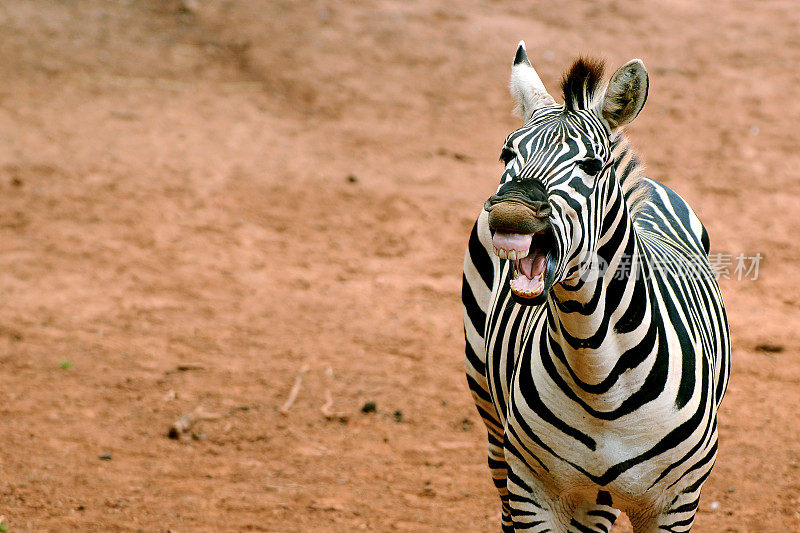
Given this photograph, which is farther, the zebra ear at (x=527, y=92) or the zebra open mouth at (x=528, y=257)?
the zebra ear at (x=527, y=92)

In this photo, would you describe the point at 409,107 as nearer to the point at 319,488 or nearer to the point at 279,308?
the point at 279,308

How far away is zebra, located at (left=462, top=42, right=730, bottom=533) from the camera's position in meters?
2.67

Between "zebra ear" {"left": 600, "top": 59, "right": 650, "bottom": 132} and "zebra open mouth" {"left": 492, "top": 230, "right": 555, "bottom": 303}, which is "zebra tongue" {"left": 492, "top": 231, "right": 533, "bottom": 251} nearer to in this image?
"zebra open mouth" {"left": 492, "top": 230, "right": 555, "bottom": 303}

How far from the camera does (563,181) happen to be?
2691 mm

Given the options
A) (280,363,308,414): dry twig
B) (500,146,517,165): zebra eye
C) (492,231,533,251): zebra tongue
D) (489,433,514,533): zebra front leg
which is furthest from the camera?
(280,363,308,414): dry twig

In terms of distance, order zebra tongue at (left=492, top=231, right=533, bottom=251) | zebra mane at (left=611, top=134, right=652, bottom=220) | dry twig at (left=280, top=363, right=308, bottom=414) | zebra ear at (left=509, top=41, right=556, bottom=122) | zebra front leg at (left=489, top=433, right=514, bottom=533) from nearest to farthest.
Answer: zebra tongue at (left=492, top=231, right=533, bottom=251) < zebra mane at (left=611, top=134, right=652, bottom=220) < zebra ear at (left=509, top=41, right=556, bottom=122) < zebra front leg at (left=489, top=433, right=514, bottom=533) < dry twig at (left=280, top=363, right=308, bottom=414)

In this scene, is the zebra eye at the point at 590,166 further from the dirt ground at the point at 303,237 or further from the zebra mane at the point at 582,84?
the dirt ground at the point at 303,237

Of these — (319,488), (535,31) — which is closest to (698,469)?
(319,488)

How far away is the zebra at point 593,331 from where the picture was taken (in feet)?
8.75

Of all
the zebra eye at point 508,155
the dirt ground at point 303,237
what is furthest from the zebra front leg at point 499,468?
the zebra eye at point 508,155

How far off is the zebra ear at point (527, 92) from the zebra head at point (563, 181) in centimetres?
5

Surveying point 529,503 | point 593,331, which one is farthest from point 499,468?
point 593,331

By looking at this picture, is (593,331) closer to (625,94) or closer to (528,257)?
(528,257)

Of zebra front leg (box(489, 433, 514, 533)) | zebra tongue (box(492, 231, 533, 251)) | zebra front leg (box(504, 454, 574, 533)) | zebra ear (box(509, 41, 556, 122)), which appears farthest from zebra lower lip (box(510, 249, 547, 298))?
zebra front leg (box(489, 433, 514, 533))
